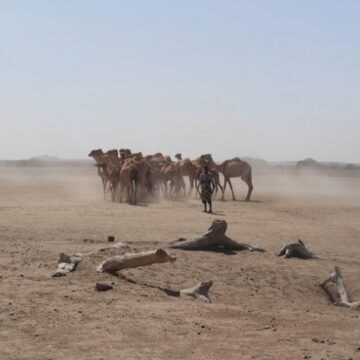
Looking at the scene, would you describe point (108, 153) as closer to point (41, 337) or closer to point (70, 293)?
point (70, 293)

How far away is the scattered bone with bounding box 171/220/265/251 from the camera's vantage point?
1538 cm

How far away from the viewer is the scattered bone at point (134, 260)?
11742 mm

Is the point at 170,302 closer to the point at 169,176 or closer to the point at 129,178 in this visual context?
the point at 129,178

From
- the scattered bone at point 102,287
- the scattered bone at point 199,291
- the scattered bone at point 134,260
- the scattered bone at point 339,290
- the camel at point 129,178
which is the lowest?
the scattered bone at point 339,290

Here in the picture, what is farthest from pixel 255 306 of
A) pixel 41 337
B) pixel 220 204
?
pixel 220 204

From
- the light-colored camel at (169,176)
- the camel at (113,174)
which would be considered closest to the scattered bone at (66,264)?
the camel at (113,174)

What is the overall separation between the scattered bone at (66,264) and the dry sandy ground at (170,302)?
0.49 ft

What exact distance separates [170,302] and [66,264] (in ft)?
8.56

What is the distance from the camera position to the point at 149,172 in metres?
30.2

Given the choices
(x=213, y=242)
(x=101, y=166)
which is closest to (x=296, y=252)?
(x=213, y=242)

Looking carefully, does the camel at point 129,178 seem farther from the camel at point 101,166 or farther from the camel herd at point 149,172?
the camel at point 101,166

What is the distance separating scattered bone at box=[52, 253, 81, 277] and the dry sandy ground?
5.9 inches

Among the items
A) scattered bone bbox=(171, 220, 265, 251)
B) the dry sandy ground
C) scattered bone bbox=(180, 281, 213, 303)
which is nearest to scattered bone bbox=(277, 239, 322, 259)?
the dry sandy ground

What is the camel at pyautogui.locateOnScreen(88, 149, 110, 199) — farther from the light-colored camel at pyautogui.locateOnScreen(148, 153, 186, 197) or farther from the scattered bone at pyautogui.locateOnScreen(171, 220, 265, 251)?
Answer: the scattered bone at pyautogui.locateOnScreen(171, 220, 265, 251)
